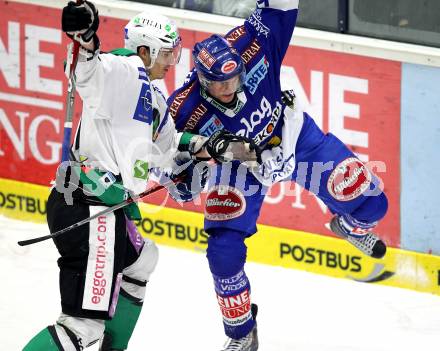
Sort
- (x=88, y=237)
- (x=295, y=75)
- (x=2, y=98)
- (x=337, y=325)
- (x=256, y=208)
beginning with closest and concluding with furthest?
(x=88, y=237)
(x=256, y=208)
(x=337, y=325)
(x=295, y=75)
(x=2, y=98)

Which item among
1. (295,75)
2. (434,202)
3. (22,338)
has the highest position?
(295,75)

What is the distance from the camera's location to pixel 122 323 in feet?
20.1

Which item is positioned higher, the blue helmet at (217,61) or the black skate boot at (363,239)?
the blue helmet at (217,61)

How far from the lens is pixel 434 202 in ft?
23.6

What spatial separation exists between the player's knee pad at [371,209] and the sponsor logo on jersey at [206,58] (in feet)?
3.96

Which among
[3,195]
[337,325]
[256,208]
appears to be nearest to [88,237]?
[256,208]

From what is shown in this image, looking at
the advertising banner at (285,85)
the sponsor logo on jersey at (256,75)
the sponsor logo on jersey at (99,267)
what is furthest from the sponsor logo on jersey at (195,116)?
the advertising banner at (285,85)

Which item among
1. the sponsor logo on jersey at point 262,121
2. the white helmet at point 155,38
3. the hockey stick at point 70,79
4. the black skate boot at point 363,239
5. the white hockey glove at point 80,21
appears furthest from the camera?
the black skate boot at point 363,239

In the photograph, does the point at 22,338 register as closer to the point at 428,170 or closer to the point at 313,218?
the point at 313,218

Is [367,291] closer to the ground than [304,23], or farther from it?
closer to the ground

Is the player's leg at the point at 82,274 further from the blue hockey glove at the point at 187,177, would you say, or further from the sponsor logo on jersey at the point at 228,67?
the sponsor logo on jersey at the point at 228,67

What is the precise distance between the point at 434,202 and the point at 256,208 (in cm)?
131

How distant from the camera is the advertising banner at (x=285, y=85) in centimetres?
727

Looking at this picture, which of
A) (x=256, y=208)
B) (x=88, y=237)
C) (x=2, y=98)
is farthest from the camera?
(x=2, y=98)
